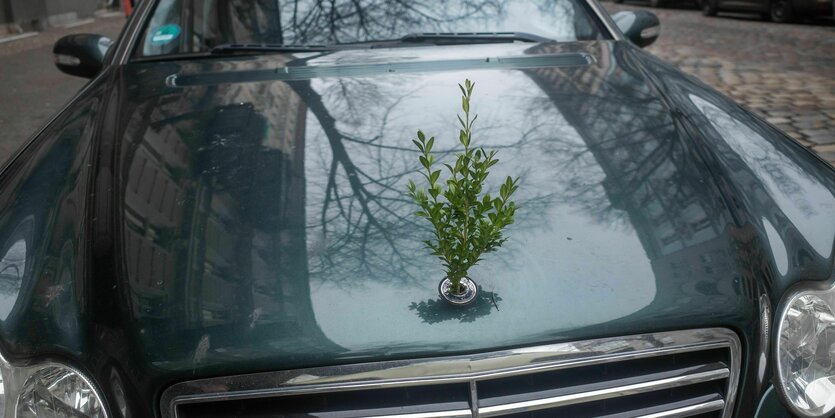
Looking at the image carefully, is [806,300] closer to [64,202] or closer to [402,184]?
[402,184]

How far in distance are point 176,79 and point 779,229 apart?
191 centimetres

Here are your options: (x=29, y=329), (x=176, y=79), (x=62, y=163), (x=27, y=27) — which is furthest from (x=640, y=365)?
(x=27, y=27)

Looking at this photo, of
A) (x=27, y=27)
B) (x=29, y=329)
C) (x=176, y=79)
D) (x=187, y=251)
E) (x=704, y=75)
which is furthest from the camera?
(x=27, y=27)

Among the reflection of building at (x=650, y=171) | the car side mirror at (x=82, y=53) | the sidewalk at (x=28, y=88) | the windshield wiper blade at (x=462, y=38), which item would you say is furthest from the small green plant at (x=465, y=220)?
the sidewalk at (x=28, y=88)

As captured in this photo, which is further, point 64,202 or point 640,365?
point 64,202

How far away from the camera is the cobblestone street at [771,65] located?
263 inches

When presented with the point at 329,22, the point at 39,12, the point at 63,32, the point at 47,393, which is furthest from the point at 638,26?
the point at 39,12

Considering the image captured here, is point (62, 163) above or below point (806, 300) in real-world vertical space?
above

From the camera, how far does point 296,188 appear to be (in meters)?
2.12

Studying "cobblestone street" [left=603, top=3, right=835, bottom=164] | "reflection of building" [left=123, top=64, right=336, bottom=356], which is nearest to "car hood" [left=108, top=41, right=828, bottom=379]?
"reflection of building" [left=123, top=64, right=336, bottom=356]

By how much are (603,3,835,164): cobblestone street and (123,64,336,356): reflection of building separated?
4332 mm

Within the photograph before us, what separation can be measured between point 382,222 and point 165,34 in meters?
1.65

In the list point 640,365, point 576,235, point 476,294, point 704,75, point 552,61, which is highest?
point 704,75

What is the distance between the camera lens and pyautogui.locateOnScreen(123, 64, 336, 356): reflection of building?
5.67 ft
